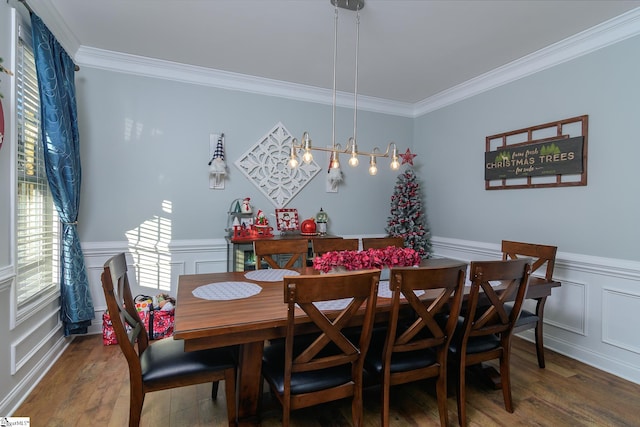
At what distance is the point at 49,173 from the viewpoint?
2.64m

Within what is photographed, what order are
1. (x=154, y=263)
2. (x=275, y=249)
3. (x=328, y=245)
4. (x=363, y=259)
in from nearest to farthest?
(x=363, y=259) → (x=275, y=249) → (x=328, y=245) → (x=154, y=263)

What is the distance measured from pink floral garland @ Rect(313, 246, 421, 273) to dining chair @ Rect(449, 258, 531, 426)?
0.58 metres

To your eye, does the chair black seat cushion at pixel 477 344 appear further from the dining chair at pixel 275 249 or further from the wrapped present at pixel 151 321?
the wrapped present at pixel 151 321

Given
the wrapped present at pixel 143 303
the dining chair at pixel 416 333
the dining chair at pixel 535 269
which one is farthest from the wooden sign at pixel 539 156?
the wrapped present at pixel 143 303

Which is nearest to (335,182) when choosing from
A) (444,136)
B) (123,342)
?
(444,136)

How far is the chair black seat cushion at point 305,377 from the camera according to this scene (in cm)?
164

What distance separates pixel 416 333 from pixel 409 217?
8.72 feet

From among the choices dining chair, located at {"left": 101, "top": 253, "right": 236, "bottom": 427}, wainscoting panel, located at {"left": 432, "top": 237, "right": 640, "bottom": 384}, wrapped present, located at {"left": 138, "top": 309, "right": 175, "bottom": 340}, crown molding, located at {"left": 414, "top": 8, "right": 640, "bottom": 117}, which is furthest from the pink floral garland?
crown molding, located at {"left": 414, "top": 8, "right": 640, "bottom": 117}

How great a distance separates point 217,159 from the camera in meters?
3.61

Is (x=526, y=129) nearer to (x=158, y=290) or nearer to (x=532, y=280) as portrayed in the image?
(x=532, y=280)

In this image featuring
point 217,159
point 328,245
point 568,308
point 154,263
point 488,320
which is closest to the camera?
point 488,320

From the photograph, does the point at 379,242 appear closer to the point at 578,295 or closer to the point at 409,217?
the point at 409,217

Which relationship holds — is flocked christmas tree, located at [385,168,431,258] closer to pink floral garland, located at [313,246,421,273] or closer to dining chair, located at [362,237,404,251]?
dining chair, located at [362,237,404,251]

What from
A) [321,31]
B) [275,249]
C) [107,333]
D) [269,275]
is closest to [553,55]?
[321,31]
